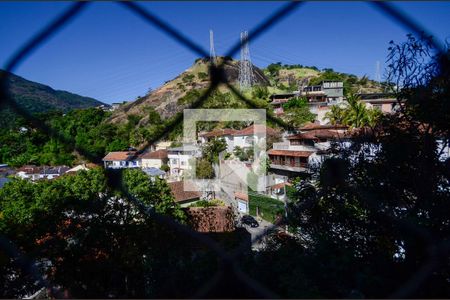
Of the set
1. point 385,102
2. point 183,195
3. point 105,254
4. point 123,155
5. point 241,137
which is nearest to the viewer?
point 123,155

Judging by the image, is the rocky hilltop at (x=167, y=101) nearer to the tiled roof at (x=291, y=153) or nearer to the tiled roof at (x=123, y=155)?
the tiled roof at (x=123, y=155)

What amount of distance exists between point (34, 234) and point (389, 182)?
3.16 m

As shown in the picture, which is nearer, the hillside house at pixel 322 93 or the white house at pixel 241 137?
the white house at pixel 241 137

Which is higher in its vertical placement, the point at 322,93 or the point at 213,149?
the point at 322,93

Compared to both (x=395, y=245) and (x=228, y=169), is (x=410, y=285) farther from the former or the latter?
(x=228, y=169)

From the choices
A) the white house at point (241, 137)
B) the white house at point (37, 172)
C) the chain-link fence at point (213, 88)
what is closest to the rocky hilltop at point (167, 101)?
the chain-link fence at point (213, 88)

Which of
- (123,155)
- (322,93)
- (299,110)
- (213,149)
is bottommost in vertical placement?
(213,149)

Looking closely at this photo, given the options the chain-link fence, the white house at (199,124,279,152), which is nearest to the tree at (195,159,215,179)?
the white house at (199,124,279,152)

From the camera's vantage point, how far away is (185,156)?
12.3 metres

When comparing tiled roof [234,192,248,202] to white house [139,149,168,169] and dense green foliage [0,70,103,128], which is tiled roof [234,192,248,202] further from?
dense green foliage [0,70,103,128]

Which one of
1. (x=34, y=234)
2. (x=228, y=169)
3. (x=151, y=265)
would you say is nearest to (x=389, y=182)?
(x=151, y=265)

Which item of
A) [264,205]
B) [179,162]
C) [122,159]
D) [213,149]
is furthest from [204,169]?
[122,159]

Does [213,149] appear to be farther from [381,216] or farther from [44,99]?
[44,99]

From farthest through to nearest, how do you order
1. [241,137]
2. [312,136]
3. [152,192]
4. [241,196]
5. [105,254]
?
[241,137] < [241,196] < [152,192] < [105,254] < [312,136]
